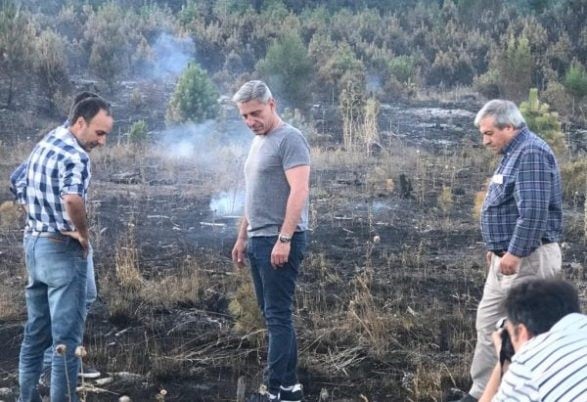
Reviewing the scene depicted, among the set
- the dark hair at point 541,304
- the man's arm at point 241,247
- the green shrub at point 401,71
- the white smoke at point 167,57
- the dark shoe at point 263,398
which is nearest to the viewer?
the dark hair at point 541,304

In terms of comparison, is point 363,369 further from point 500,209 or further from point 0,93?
point 0,93

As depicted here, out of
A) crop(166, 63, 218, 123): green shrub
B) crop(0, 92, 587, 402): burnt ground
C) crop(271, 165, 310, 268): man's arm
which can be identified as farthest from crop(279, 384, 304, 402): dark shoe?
crop(166, 63, 218, 123): green shrub

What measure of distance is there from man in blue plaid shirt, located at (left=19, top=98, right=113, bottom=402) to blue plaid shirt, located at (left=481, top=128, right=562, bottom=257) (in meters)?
1.97

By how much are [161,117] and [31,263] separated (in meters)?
11.5

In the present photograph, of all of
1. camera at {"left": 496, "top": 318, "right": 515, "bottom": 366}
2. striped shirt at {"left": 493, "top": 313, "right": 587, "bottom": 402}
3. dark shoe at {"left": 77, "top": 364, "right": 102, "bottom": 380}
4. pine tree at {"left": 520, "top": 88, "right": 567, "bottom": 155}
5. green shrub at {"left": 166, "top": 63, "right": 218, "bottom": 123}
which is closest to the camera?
striped shirt at {"left": 493, "top": 313, "right": 587, "bottom": 402}

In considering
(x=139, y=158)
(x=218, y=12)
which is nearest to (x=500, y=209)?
(x=139, y=158)

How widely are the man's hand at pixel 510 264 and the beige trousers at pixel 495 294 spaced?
51 millimetres

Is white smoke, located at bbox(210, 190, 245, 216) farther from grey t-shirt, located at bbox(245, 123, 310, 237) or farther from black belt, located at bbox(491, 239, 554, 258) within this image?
black belt, located at bbox(491, 239, 554, 258)

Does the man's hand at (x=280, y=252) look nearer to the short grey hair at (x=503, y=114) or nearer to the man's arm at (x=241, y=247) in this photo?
the man's arm at (x=241, y=247)

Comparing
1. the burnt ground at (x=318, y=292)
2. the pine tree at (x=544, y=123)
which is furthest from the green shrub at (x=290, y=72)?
the pine tree at (x=544, y=123)

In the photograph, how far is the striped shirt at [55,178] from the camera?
4004 millimetres

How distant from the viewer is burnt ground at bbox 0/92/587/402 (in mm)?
5047

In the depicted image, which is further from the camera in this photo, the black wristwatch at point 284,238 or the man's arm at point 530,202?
the black wristwatch at point 284,238

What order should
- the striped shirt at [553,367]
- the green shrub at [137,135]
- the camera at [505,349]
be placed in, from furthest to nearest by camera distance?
the green shrub at [137,135] → the camera at [505,349] → the striped shirt at [553,367]
